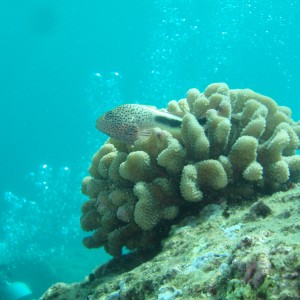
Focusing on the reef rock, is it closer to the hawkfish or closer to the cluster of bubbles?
the hawkfish

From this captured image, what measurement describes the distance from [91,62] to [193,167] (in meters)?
39.3

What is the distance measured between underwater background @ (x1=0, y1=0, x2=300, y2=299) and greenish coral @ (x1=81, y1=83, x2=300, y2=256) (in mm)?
29082

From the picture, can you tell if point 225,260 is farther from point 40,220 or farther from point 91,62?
point 91,62

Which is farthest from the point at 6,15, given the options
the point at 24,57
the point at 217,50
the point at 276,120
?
the point at 276,120

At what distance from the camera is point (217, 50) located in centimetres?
4478

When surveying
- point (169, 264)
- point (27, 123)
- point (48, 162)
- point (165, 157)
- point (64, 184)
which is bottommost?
point (169, 264)

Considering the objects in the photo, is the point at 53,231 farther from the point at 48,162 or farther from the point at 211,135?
the point at 211,135

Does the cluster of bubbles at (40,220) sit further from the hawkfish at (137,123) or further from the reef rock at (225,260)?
the reef rock at (225,260)

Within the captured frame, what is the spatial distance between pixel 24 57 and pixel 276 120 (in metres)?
38.4

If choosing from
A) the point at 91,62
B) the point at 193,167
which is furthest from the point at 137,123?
the point at 91,62

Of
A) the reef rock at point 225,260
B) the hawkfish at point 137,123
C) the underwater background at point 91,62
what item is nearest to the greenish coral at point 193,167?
the hawkfish at point 137,123

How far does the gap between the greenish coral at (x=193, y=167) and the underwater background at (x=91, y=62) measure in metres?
29.1

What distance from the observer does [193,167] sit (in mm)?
3057

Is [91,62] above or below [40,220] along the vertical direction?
above
